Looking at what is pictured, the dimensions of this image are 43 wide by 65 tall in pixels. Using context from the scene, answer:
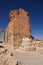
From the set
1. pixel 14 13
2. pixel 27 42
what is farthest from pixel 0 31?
pixel 27 42

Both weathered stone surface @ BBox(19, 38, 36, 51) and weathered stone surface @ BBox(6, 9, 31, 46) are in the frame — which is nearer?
weathered stone surface @ BBox(19, 38, 36, 51)

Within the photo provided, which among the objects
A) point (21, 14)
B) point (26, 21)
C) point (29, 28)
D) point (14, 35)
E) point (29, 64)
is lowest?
point (29, 64)

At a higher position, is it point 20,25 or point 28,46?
point 20,25

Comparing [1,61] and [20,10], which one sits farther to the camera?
[20,10]

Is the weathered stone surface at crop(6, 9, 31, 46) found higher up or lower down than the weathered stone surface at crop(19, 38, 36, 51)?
higher up

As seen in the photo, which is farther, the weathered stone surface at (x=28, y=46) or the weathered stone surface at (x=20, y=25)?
the weathered stone surface at (x=20, y=25)

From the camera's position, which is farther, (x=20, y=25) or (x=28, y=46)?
(x=20, y=25)

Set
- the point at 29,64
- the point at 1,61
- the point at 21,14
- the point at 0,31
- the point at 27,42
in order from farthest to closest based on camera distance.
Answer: the point at 0,31
the point at 21,14
the point at 27,42
the point at 29,64
the point at 1,61

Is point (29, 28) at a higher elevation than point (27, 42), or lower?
higher

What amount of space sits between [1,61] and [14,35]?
17.0 m

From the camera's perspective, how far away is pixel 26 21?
75.6 feet

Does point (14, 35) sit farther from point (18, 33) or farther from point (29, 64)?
point (29, 64)

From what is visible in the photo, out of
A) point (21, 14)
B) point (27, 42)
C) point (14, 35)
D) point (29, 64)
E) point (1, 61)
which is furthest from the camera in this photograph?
point (21, 14)

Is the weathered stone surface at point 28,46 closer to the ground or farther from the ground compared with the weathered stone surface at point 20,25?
closer to the ground
